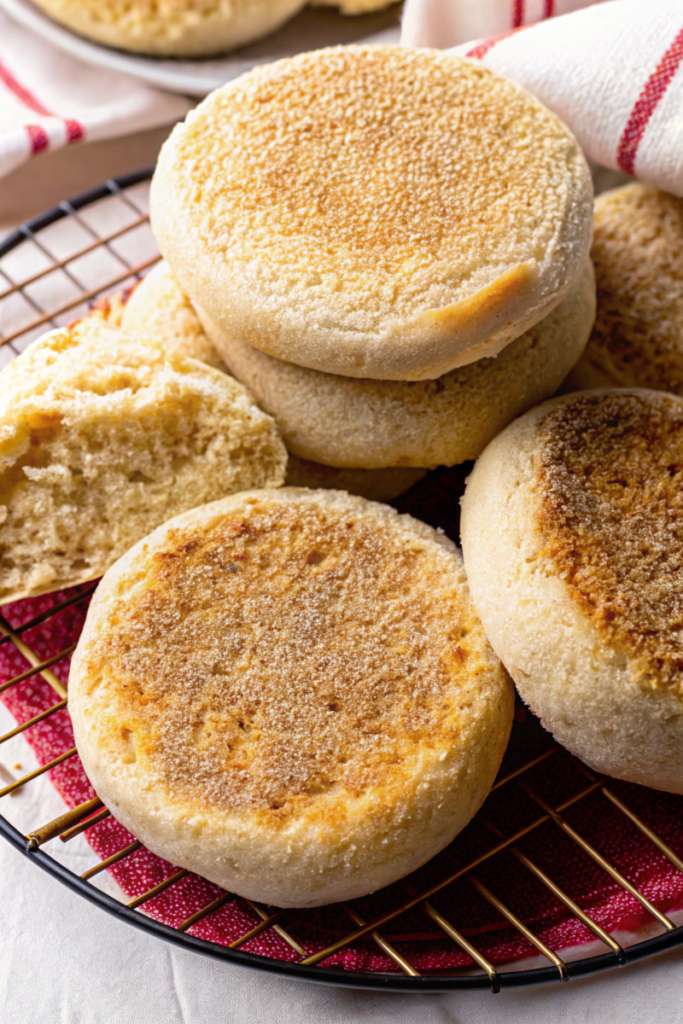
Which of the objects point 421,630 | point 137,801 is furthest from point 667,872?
point 137,801

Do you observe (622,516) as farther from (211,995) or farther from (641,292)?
(211,995)

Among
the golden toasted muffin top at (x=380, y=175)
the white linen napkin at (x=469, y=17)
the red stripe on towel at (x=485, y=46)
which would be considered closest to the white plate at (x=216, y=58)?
the white linen napkin at (x=469, y=17)

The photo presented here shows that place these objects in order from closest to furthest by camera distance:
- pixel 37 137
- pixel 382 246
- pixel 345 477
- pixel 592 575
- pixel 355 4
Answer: pixel 592 575
pixel 382 246
pixel 345 477
pixel 37 137
pixel 355 4

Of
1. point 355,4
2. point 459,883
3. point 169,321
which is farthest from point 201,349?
point 355,4

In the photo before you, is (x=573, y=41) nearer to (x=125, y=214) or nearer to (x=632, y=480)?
(x=632, y=480)

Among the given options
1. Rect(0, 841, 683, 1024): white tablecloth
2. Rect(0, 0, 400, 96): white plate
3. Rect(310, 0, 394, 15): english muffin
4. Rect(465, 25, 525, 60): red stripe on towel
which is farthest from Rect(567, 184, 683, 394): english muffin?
Rect(310, 0, 394, 15): english muffin
